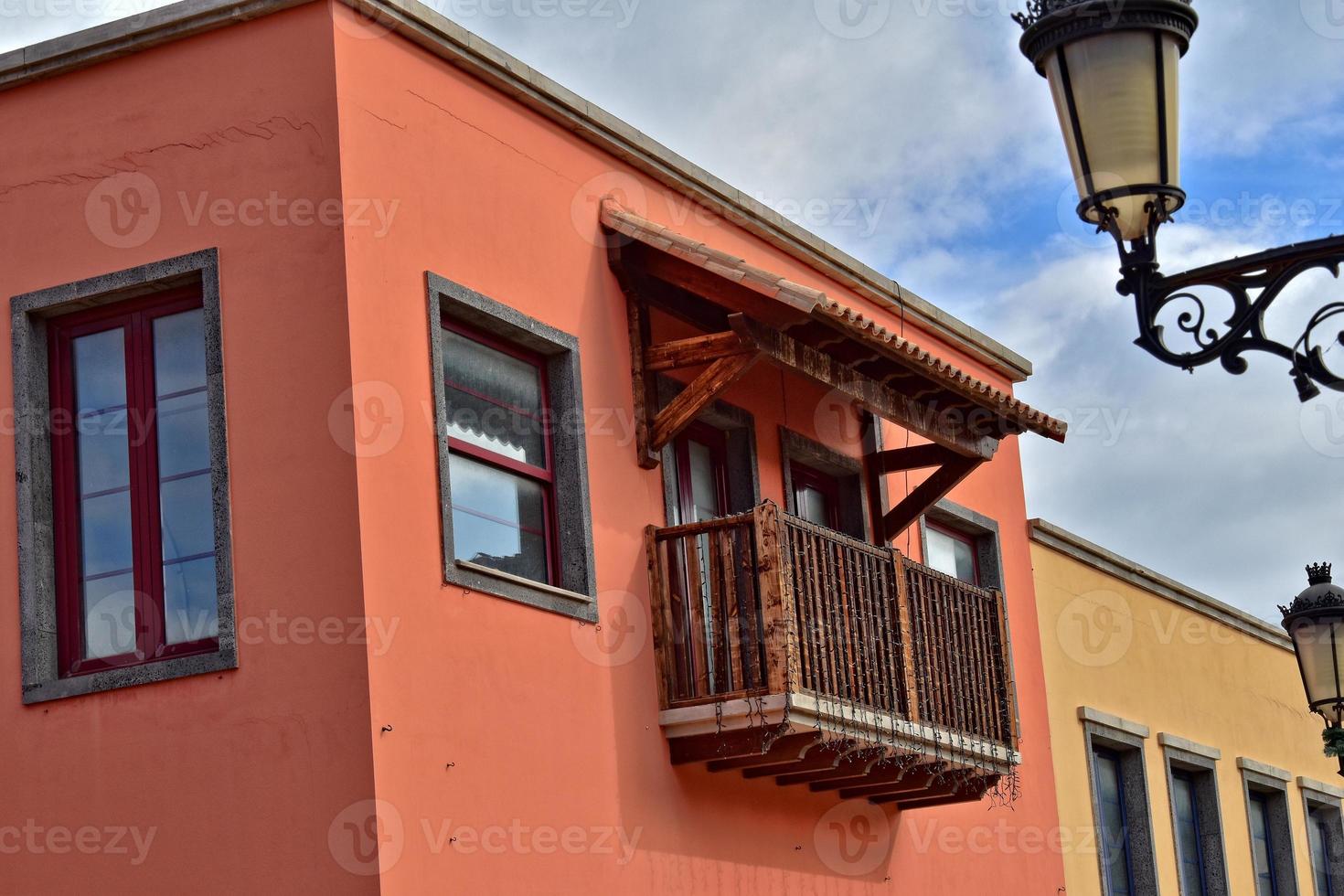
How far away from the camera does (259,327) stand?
10.9m

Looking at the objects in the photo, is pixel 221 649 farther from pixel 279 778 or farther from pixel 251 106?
pixel 251 106

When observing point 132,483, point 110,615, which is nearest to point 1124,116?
point 132,483

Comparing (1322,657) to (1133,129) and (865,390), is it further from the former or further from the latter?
(1133,129)

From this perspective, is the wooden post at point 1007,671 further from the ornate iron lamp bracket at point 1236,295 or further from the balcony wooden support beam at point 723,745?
the ornate iron lamp bracket at point 1236,295

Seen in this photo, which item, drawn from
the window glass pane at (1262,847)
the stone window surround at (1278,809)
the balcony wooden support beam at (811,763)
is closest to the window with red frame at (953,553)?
the balcony wooden support beam at (811,763)

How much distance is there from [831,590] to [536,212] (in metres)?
2.86

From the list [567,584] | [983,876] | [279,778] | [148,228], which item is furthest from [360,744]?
[983,876]

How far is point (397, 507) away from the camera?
10.7m

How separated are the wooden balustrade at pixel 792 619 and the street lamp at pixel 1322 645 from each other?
2.36 metres

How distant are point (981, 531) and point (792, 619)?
572 centimetres

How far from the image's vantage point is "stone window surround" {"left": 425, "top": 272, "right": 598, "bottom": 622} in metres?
11.1

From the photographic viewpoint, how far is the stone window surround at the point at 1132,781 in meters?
18.4

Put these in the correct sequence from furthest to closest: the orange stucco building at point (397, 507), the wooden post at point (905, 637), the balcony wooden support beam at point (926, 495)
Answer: the balcony wooden support beam at point (926, 495)
the wooden post at point (905, 637)
the orange stucco building at point (397, 507)

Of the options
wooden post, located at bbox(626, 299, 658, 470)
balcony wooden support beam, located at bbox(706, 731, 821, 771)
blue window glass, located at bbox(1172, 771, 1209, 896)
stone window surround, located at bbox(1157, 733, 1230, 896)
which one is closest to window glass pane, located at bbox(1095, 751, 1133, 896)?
stone window surround, located at bbox(1157, 733, 1230, 896)
